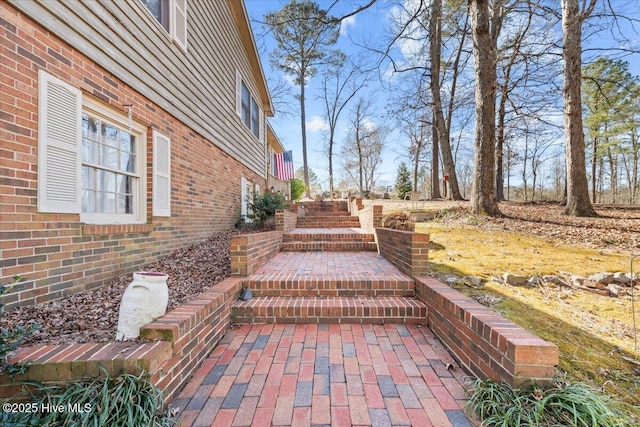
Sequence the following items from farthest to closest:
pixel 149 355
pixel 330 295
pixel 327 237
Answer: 1. pixel 327 237
2. pixel 330 295
3. pixel 149 355

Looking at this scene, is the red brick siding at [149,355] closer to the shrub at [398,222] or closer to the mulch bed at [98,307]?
the mulch bed at [98,307]

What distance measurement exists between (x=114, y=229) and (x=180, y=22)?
369 centimetres

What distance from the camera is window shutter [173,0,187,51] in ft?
13.9

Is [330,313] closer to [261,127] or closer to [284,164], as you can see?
[261,127]

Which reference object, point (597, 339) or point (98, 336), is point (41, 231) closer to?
point (98, 336)

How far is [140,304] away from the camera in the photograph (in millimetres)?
1703

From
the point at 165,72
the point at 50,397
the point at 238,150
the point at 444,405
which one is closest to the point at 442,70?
the point at 238,150

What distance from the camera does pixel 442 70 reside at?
13.5 metres

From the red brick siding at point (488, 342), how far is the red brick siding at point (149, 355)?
1.95 metres

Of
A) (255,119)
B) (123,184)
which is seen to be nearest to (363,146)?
(255,119)

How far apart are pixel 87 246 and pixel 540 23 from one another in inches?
420

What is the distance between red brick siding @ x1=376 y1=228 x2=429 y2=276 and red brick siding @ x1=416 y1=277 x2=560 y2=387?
46 centimetres

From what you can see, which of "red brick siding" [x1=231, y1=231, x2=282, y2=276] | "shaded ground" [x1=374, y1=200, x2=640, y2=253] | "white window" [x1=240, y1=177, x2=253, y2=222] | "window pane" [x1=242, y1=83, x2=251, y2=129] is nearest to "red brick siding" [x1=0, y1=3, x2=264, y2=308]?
"red brick siding" [x1=231, y1=231, x2=282, y2=276]

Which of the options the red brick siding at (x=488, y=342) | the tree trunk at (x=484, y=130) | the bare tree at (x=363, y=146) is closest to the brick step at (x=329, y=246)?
the red brick siding at (x=488, y=342)
